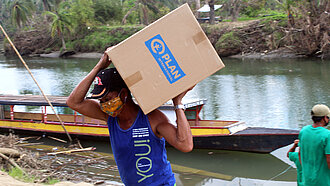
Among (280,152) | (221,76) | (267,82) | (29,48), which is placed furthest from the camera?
(29,48)

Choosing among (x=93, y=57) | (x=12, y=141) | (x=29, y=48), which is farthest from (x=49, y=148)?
(x=29, y=48)

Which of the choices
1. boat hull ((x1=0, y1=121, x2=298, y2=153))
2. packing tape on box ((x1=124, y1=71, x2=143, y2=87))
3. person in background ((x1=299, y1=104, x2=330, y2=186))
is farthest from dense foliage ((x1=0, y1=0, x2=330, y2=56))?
packing tape on box ((x1=124, y1=71, x2=143, y2=87))

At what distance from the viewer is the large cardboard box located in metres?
2.47

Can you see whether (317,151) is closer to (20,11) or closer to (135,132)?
(135,132)

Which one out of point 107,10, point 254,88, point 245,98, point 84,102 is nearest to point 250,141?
point 245,98

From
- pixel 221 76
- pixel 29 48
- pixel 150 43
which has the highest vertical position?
pixel 150 43

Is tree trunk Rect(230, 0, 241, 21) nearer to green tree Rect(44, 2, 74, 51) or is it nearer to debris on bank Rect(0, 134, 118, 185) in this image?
green tree Rect(44, 2, 74, 51)

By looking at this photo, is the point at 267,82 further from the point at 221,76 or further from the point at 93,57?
the point at 93,57

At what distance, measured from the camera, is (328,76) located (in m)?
21.7

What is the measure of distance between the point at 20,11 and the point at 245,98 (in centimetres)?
4218

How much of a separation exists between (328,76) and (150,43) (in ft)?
69.4

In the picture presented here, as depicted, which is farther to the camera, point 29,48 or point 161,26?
point 29,48

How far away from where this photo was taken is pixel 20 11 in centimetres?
5197

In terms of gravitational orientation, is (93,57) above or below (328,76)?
below
